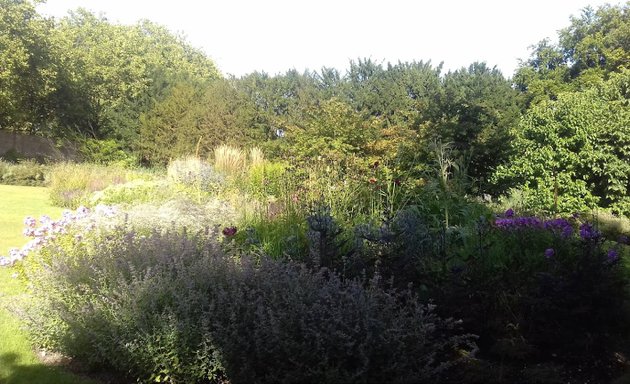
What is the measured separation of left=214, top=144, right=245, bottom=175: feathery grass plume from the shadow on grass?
21.6 ft

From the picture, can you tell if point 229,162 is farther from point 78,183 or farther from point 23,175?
point 23,175

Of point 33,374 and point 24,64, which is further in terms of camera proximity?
point 24,64

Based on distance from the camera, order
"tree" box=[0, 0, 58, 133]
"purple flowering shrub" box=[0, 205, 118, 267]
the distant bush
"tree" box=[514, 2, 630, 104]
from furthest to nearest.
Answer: "tree" box=[514, 2, 630, 104] < "tree" box=[0, 0, 58, 133] < the distant bush < "purple flowering shrub" box=[0, 205, 118, 267]

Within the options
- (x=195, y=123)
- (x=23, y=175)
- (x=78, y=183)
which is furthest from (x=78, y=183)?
(x=195, y=123)

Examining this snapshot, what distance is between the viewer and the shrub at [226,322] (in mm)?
2211

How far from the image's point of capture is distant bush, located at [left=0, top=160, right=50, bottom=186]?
1540 centimetres

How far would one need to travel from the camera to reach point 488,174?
403 inches

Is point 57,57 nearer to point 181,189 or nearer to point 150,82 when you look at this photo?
point 150,82

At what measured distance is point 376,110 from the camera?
70.7 feet

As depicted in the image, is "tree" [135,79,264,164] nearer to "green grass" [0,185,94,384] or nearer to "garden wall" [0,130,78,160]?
"garden wall" [0,130,78,160]

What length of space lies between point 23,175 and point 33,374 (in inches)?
588

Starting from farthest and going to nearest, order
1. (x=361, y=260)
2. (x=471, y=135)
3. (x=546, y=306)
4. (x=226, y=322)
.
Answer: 1. (x=471, y=135)
2. (x=361, y=260)
3. (x=546, y=306)
4. (x=226, y=322)

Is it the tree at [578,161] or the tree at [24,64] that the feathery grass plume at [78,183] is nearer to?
the tree at [578,161]

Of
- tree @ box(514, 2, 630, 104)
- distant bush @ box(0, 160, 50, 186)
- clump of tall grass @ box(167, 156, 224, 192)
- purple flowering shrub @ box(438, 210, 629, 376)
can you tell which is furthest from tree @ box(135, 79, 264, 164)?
purple flowering shrub @ box(438, 210, 629, 376)
